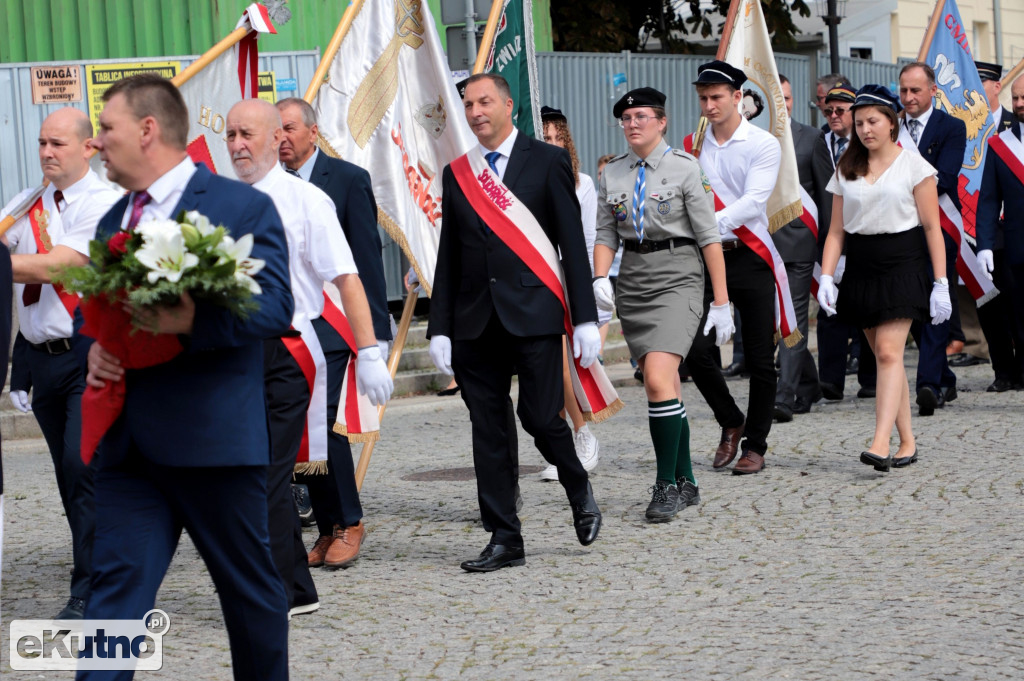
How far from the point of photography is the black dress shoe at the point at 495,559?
A: 6121 millimetres

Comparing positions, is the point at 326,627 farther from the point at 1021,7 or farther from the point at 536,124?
the point at 1021,7

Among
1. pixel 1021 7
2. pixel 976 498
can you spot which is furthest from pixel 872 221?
pixel 1021 7

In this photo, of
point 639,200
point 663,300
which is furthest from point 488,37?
point 663,300

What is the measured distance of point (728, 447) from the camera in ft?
27.7

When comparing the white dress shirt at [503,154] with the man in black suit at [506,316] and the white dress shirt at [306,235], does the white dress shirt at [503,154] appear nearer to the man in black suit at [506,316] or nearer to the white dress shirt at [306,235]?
the man in black suit at [506,316]

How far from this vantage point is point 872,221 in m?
8.20

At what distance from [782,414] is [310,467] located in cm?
497

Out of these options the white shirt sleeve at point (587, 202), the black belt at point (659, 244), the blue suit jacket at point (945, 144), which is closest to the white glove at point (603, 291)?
the black belt at point (659, 244)

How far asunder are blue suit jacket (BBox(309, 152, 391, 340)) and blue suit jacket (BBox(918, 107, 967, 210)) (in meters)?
5.35

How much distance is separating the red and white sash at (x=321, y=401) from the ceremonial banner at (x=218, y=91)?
4.37 ft

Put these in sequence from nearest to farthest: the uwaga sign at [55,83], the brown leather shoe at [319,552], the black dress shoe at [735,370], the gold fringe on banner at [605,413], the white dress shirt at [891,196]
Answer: the brown leather shoe at [319,552] < the gold fringe on banner at [605,413] < the white dress shirt at [891,196] < the black dress shoe at [735,370] < the uwaga sign at [55,83]

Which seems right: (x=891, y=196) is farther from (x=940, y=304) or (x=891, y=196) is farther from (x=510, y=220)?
(x=510, y=220)

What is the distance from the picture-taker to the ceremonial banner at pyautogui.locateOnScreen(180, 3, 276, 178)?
23.4ft

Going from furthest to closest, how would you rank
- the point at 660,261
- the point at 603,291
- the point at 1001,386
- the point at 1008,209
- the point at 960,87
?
the point at 960,87
the point at 1001,386
the point at 1008,209
the point at 660,261
the point at 603,291
